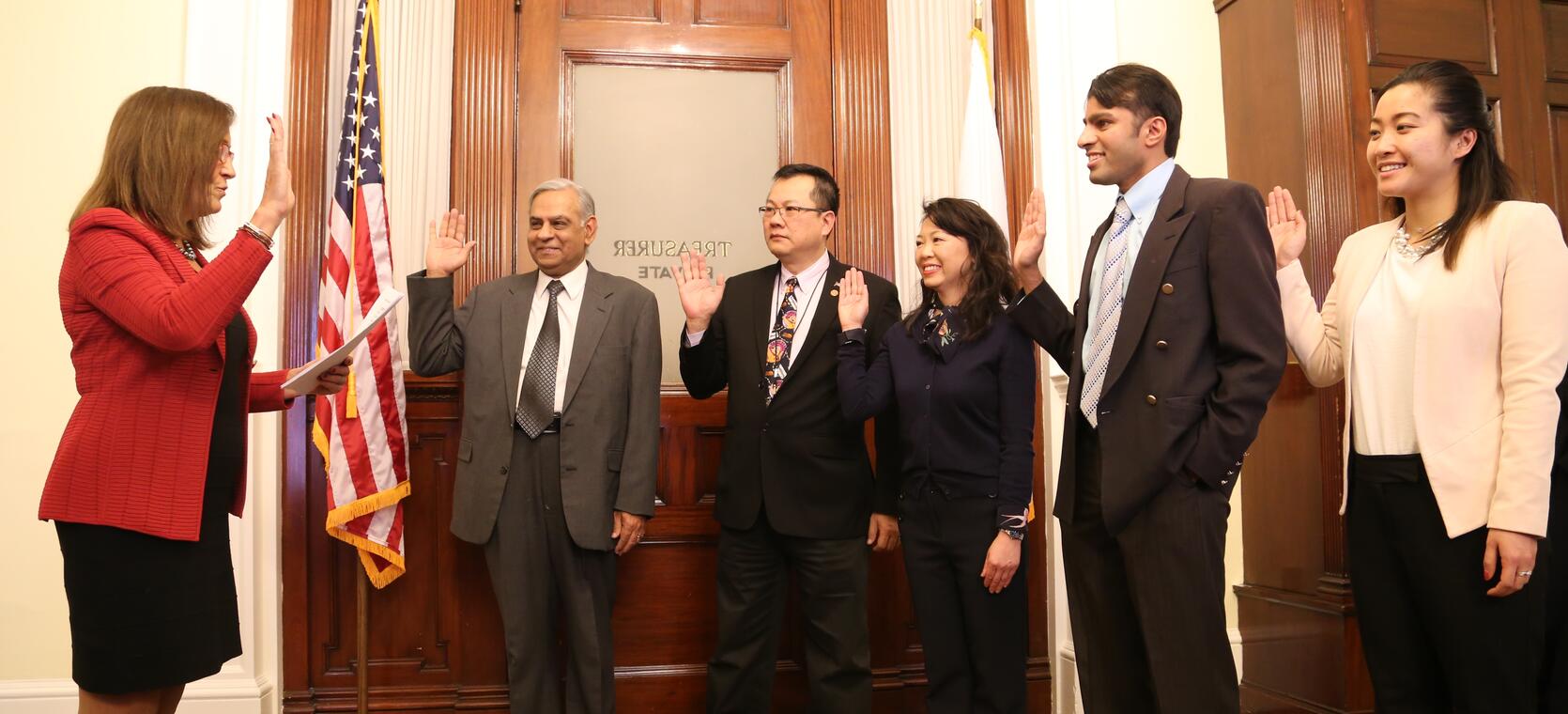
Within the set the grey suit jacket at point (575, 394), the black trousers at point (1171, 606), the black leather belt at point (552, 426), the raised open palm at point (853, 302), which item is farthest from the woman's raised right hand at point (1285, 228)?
the black leather belt at point (552, 426)

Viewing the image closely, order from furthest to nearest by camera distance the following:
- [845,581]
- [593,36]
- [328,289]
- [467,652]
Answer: [593,36] → [467,652] → [328,289] → [845,581]

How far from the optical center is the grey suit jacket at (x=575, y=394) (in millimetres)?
2803

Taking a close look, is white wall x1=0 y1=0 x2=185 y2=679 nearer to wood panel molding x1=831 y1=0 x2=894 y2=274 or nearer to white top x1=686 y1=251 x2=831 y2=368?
white top x1=686 y1=251 x2=831 y2=368

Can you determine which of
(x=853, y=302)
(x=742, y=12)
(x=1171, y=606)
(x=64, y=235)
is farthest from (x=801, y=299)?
(x=64, y=235)

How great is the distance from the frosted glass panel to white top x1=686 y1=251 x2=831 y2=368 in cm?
64

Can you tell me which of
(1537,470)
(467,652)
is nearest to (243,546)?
(467,652)

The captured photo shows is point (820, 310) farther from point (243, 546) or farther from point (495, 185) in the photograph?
point (243, 546)

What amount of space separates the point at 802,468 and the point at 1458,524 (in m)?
1.49

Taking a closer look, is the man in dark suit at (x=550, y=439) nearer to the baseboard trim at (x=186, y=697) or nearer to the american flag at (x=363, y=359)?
the american flag at (x=363, y=359)

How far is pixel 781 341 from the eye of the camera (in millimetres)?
2887

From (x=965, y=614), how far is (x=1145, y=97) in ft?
4.07

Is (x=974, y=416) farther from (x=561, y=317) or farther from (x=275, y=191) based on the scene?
(x=275, y=191)

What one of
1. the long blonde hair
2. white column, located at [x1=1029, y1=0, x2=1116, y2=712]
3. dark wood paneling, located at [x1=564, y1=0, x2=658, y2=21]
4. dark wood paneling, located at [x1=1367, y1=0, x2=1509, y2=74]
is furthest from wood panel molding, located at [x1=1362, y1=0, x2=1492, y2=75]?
the long blonde hair

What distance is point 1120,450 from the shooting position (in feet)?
5.76
